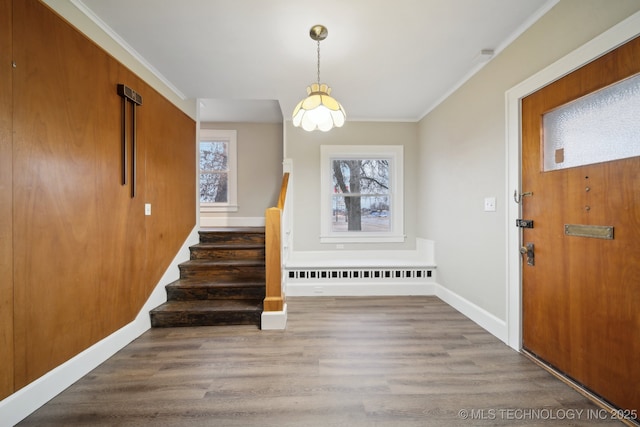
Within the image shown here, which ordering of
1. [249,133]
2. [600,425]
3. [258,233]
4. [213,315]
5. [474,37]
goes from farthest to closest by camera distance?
[249,133] → [258,233] → [213,315] → [474,37] → [600,425]

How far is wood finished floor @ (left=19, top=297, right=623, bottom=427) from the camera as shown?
1531 mm

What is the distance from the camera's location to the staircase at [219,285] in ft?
9.01

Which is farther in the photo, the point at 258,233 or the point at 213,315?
the point at 258,233

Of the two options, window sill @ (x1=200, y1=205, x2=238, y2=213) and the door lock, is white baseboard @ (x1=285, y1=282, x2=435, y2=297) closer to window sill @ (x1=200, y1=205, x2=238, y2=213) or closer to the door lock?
the door lock

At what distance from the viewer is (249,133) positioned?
16.2 ft

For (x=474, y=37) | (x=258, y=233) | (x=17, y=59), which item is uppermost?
(x=474, y=37)

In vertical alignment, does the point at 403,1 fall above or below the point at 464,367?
above

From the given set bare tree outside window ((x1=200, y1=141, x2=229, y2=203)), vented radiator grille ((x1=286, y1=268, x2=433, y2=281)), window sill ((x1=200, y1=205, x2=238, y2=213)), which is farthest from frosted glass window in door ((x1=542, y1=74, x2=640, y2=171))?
bare tree outside window ((x1=200, y1=141, x2=229, y2=203))

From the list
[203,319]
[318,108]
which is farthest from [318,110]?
[203,319]

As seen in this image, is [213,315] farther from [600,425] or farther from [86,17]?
[600,425]

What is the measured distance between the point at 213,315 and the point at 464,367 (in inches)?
89.1

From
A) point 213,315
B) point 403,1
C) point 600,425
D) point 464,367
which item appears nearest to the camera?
point 600,425

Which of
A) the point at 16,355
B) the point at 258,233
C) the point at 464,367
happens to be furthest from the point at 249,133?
the point at 464,367

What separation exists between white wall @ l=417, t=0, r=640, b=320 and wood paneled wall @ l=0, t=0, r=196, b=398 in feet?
10.8
